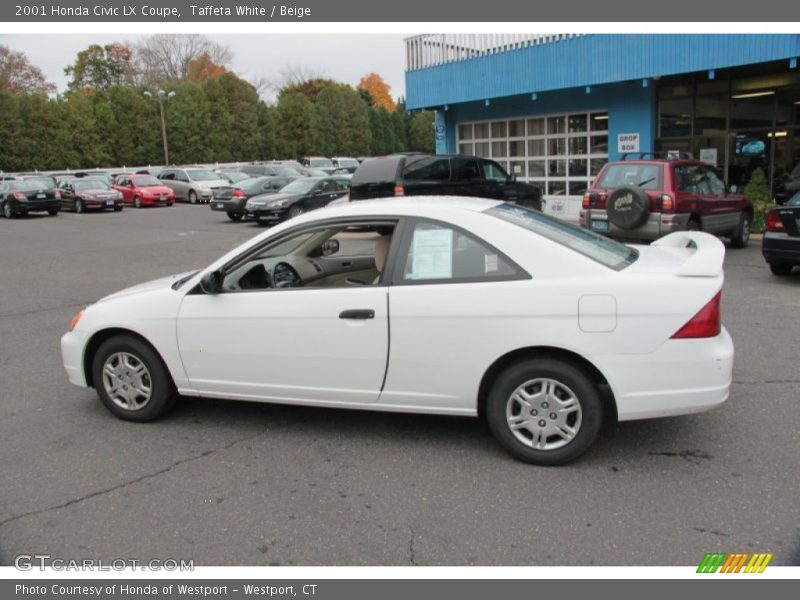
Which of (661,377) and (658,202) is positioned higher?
(658,202)

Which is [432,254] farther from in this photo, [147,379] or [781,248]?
[781,248]

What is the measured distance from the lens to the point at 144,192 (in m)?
30.2

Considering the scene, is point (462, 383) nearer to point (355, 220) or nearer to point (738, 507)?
point (355, 220)

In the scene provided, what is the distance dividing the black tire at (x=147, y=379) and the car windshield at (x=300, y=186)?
16.6 metres

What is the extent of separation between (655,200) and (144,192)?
24411 mm

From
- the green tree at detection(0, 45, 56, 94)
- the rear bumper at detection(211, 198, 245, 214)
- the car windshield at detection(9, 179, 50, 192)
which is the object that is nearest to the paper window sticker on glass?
the rear bumper at detection(211, 198, 245, 214)

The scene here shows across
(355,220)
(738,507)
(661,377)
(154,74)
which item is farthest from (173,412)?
(154,74)

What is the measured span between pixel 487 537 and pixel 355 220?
214 cm

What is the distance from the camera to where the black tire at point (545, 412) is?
3987 millimetres

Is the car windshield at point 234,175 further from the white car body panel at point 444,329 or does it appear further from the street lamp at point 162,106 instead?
the white car body panel at point 444,329

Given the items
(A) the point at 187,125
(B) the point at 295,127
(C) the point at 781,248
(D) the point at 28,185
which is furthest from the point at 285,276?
(B) the point at 295,127

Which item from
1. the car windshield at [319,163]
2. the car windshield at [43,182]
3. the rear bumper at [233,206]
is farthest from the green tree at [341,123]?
the rear bumper at [233,206]

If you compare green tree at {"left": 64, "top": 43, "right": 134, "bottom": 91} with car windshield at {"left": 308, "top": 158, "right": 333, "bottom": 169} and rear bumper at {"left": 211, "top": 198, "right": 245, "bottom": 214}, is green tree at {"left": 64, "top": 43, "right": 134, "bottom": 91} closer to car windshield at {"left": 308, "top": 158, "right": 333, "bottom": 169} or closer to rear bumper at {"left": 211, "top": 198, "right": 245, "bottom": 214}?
car windshield at {"left": 308, "top": 158, "right": 333, "bottom": 169}

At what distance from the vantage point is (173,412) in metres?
Result: 5.18
